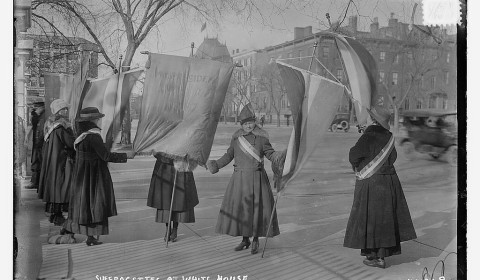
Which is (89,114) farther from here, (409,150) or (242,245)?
(409,150)

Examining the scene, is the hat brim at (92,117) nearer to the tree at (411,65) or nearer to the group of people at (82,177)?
the group of people at (82,177)

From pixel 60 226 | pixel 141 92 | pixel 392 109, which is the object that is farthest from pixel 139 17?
pixel 392 109

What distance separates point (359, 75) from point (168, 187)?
6.85 feet

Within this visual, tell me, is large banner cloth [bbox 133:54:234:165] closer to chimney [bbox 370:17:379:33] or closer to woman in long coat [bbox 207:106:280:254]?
woman in long coat [bbox 207:106:280:254]

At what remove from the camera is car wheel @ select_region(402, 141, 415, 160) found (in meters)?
5.44

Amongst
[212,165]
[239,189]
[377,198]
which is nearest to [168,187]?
[212,165]

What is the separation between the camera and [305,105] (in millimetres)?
5109

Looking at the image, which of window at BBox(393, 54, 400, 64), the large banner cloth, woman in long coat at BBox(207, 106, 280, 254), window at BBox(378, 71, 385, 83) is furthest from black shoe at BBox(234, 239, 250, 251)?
window at BBox(393, 54, 400, 64)

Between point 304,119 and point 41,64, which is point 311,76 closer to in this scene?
point 304,119

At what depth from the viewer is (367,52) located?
5.31 m

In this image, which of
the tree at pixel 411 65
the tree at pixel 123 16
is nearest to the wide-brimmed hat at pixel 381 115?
the tree at pixel 411 65

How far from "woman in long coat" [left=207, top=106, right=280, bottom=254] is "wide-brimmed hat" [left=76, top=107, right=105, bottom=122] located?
1114mm

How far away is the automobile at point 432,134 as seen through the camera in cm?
549

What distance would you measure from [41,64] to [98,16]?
2.28 ft
